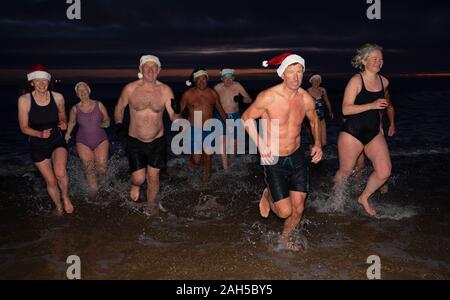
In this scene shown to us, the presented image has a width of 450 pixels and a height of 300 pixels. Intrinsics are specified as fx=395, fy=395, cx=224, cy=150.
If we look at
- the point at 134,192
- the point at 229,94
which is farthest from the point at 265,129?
the point at 229,94

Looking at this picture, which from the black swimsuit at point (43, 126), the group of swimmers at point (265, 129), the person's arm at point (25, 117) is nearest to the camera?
the group of swimmers at point (265, 129)

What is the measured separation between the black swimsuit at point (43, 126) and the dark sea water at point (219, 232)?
111 cm

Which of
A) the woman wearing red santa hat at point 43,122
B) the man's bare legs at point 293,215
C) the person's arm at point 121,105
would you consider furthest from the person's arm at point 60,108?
the man's bare legs at point 293,215

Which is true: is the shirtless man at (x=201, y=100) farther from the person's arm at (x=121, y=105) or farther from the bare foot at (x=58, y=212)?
the bare foot at (x=58, y=212)

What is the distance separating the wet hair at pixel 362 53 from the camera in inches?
210

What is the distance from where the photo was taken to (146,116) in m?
5.98

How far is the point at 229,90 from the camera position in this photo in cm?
906

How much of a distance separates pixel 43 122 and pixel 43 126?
0.20 feet

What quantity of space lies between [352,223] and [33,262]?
4.27 meters

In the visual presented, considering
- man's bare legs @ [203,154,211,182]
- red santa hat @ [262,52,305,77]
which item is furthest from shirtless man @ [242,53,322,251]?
man's bare legs @ [203,154,211,182]

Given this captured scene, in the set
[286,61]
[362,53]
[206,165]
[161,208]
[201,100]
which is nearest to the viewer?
[286,61]

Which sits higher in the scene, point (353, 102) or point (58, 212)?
point (353, 102)

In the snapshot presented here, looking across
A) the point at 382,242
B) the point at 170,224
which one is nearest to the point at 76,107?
the point at 170,224

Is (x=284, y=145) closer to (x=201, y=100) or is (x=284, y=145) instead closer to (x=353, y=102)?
(x=353, y=102)
